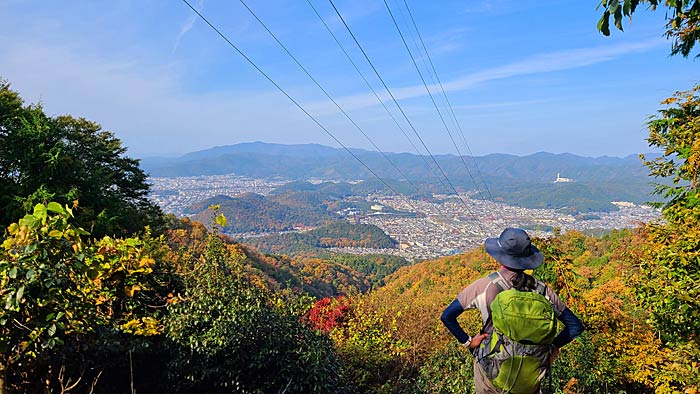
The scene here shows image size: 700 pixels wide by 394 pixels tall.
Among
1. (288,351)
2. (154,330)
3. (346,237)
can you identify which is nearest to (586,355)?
(288,351)

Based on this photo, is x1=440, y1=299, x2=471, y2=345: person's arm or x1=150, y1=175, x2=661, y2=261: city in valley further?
x1=150, y1=175, x2=661, y2=261: city in valley

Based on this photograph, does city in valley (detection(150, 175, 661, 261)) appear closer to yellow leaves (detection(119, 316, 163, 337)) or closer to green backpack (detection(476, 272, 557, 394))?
yellow leaves (detection(119, 316, 163, 337))

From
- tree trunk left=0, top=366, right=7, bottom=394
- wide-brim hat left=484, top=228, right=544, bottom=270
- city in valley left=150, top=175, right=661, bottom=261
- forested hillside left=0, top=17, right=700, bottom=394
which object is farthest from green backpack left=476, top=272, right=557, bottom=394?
city in valley left=150, top=175, right=661, bottom=261

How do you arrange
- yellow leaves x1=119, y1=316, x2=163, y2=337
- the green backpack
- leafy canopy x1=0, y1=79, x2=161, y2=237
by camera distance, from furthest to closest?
leafy canopy x1=0, y1=79, x2=161, y2=237
yellow leaves x1=119, y1=316, x2=163, y2=337
the green backpack

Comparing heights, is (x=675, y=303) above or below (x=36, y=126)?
below

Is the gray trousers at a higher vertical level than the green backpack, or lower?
lower

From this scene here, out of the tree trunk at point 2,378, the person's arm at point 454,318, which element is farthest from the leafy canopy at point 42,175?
the person's arm at point 454,318

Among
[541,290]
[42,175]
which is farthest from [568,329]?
[42,175]

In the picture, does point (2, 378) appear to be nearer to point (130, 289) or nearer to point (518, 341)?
point (130, 289)

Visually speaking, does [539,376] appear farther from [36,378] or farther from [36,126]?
[36,126]
